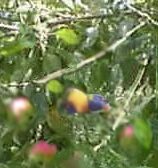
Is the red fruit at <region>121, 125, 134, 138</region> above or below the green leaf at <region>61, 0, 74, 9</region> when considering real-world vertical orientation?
above

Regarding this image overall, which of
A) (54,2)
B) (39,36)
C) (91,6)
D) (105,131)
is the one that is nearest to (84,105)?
(105,131)

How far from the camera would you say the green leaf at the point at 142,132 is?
2.46ft

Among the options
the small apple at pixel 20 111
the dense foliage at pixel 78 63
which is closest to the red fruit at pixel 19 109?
the small apple at pixel 20 111

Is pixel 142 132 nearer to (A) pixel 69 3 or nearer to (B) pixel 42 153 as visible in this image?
(B) pixel 42 153

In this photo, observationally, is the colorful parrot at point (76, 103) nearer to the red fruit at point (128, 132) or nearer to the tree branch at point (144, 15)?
the red fruit at point (128, 132)

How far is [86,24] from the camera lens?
1.41m

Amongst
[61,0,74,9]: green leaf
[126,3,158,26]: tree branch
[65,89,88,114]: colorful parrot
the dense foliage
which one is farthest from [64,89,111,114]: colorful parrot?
[61,0,74,9]: green leaf

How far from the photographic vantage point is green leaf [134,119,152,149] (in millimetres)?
749

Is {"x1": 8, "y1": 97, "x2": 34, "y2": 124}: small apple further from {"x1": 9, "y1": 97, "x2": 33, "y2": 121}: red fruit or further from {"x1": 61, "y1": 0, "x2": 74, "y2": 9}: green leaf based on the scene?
{"x1": 61, "y1": 0, "x2": 74, "y2": 9}: green leaf

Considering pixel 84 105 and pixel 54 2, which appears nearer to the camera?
pixel 84 105

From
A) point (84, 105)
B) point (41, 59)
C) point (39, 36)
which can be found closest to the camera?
point (84, 105)

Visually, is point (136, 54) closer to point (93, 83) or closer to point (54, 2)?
point (93, 83)

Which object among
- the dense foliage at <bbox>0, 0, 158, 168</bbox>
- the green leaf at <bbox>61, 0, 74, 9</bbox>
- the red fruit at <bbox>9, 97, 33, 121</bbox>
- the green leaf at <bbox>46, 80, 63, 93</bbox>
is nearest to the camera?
the red fruit at <bbox>9, 97, 33, 121</bbox>

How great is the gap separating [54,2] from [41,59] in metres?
0.59
